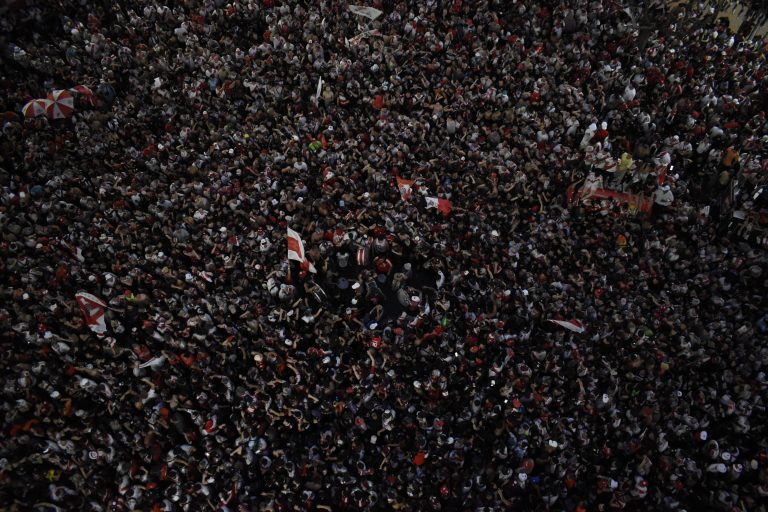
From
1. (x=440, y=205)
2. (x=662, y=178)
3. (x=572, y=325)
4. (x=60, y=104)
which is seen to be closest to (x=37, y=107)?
(x=60, y=104)

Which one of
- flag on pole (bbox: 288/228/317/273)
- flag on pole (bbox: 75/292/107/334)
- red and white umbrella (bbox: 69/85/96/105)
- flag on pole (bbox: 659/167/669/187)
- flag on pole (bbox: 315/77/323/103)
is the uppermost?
flag on pole (bbox: 659/167/669/187)

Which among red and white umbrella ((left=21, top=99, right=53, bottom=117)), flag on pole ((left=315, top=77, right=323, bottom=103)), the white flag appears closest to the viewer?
red and white umbrella ((left=21, top=99, right=53, bottom=117))

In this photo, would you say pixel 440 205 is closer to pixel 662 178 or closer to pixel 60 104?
pixel 662 178

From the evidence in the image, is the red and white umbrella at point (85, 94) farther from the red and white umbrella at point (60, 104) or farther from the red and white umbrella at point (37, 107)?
the red and white umbrella at point (37, 107)

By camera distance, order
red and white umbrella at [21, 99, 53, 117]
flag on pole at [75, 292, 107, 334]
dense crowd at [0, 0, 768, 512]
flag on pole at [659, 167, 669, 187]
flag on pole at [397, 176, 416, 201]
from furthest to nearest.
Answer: red and white umbrella at [21, 99, 53, 117]
flag on pole at [659, 167, 669, 187]
flag on pole at [397, 176, 416, 201]
flag on pole at [75, 292, 107, 334]
dense crowd at [0, 0, 768, 512]

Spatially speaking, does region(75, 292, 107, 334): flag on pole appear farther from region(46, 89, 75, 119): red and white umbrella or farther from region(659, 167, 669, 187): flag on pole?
region(659, 167, 669, 187): flag on pole

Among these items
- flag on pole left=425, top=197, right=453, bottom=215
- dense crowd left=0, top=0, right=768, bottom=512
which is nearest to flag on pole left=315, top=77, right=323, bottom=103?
dense crowd left=0, top=0, right=768, bottom=512

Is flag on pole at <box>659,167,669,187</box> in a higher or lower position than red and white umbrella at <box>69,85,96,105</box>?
higher

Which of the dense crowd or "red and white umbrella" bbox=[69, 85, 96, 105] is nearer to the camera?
the dense crowd
